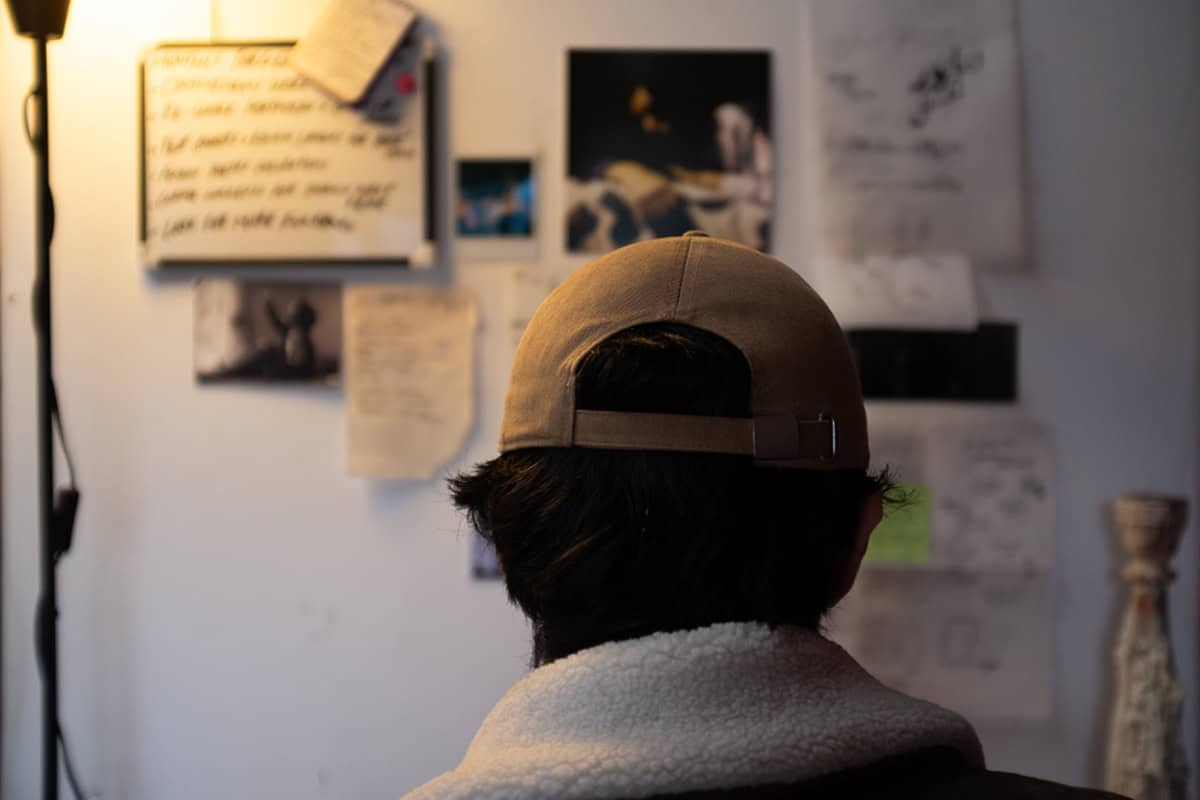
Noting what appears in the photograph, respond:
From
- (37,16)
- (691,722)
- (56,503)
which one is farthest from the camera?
(56,503)

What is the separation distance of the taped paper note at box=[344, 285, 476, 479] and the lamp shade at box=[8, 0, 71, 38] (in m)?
0.47

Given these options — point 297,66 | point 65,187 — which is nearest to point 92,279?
point 65,187

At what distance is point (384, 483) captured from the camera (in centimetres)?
145

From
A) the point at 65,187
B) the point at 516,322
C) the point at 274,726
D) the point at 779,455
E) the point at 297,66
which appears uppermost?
the point at 297,66

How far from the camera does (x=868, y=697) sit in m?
0.52

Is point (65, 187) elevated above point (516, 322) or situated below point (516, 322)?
above

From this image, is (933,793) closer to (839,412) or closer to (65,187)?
(839,412)

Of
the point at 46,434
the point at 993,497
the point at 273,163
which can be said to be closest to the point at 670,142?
the point at 273,163

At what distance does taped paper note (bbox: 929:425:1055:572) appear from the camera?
1.44 meters

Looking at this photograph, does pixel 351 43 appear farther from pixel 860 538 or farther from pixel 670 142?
pixel 860 538

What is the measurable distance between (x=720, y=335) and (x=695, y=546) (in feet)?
A: 0.36

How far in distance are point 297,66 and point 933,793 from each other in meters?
1.28

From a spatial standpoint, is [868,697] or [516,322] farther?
[516,322]

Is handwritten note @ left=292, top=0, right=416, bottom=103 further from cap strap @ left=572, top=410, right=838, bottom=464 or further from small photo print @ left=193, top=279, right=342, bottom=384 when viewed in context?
cap strap @ left=572, top=410, right=838, bottom=464
